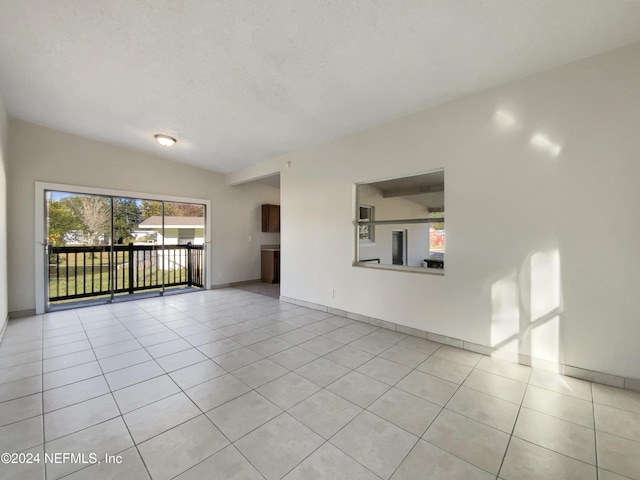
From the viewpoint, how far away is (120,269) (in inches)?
217

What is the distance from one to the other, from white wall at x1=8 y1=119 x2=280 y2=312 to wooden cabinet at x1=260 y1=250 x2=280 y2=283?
0.19 meters

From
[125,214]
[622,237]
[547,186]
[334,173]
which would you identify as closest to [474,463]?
[622,237]

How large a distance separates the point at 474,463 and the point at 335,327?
2.28m

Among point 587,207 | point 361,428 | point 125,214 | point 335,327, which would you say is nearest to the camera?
point 361,428

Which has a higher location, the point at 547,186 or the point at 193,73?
the point at 193,73

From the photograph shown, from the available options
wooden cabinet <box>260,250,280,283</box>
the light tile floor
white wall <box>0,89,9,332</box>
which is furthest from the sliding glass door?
the light tile floor

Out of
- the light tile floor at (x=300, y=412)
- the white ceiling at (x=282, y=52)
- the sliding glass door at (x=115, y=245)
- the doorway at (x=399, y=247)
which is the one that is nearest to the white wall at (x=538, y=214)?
the white ceiling at (x=282, y=52)

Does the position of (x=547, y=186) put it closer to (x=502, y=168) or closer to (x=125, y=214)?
(x=502, y=168)

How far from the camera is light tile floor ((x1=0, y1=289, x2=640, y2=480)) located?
1442 mm

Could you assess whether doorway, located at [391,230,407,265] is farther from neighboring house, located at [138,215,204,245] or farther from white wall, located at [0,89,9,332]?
white wall, located at [0,89,9,332]

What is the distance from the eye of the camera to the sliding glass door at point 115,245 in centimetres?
471

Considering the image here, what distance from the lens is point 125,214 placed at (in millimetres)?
5273

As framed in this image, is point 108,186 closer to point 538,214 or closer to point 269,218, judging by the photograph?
point 269,218

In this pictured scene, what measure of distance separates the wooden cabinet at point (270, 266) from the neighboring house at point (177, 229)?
1.70 m
